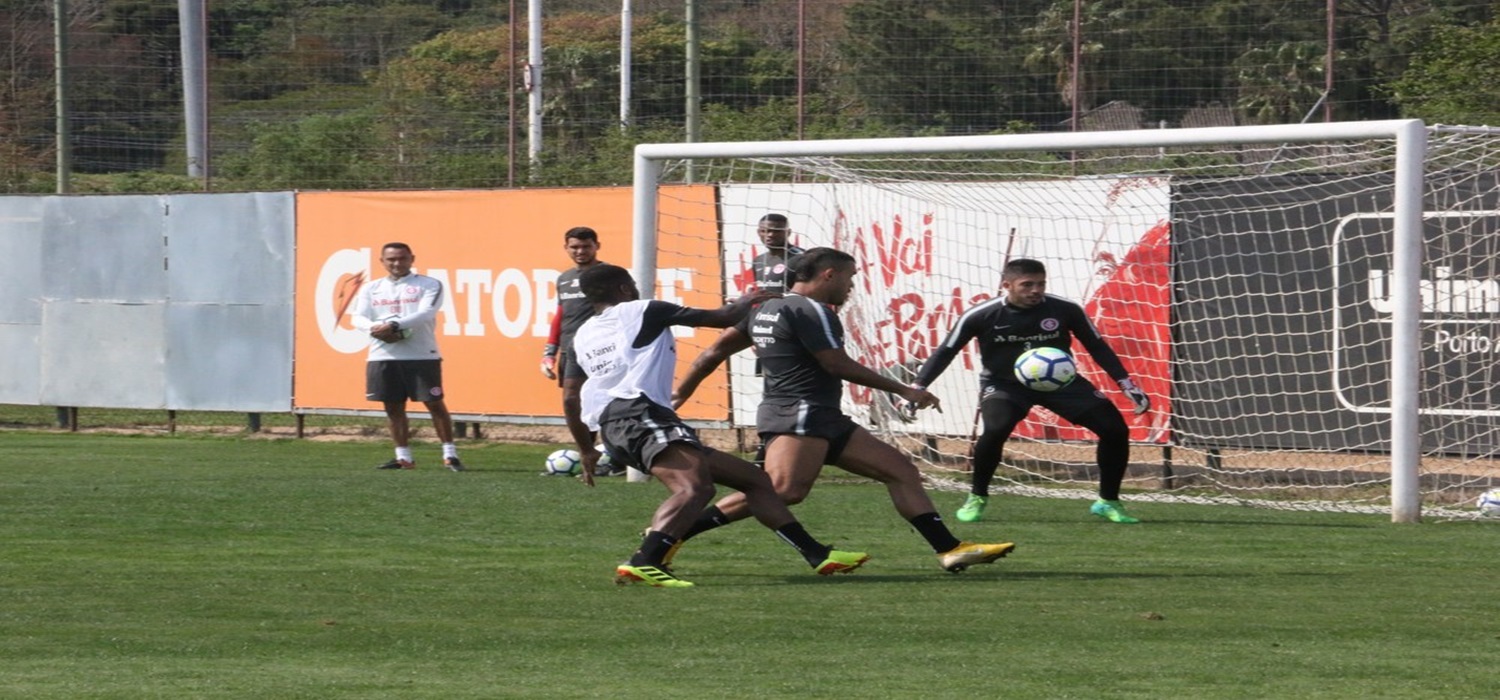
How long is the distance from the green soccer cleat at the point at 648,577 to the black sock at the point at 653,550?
0.03 m

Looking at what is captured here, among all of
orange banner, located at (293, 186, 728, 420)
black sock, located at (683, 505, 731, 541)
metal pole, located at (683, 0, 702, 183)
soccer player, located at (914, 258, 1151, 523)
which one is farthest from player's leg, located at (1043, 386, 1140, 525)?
metal pole, located at (683, 0, 702, 183)

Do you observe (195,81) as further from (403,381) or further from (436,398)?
(436,398)

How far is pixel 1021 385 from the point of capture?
11.9 m

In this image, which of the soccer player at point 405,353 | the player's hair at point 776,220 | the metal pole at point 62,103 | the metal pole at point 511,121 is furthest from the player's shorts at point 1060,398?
the metal pole at point 62,103

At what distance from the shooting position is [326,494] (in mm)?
12875

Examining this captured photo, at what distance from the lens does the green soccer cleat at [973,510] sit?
11648 millimetres

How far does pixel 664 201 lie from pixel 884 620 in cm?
883

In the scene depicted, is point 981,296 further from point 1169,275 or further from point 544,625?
point 544,625

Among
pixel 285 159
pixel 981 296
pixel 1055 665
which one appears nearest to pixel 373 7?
pixel 285 159

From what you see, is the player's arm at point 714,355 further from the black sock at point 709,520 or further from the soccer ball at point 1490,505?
the soccer ball at point 1490,505

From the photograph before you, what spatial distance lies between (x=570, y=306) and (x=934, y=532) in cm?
601

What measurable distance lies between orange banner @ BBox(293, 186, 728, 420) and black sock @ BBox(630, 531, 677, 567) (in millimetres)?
A: 7210

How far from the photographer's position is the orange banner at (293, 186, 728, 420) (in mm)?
16234

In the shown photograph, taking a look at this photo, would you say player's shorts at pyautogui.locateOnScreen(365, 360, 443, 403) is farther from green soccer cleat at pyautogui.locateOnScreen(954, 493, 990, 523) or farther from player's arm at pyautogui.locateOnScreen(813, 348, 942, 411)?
player's arm at pyautogui.locateOnScreen(813, 348, 942, 411)
